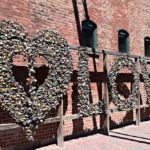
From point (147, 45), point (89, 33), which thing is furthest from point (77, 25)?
point (147, 45)

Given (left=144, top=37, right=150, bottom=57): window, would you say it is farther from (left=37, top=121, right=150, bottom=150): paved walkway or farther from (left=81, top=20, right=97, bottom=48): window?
(left=37, top=121, right=150, bottom=150): paved walkway

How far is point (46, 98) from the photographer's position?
915 cm

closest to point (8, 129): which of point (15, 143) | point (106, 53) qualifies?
point (15, 143)

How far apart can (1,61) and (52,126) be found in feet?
8.66

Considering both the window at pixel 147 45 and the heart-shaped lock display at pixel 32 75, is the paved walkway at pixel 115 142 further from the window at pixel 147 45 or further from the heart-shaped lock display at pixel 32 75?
the window at pixel 147 45

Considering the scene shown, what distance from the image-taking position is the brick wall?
9047mm

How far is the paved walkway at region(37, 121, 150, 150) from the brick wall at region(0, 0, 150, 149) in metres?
0.50

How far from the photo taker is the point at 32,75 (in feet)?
28.8

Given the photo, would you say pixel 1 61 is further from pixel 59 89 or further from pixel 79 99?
pixel 79 99

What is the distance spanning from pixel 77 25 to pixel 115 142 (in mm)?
3566

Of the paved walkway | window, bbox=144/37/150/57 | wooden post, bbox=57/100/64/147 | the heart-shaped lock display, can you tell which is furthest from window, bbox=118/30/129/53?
wooden post, bbox=57/100/64/147

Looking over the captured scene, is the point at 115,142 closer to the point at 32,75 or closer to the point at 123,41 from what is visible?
the point at 32,75

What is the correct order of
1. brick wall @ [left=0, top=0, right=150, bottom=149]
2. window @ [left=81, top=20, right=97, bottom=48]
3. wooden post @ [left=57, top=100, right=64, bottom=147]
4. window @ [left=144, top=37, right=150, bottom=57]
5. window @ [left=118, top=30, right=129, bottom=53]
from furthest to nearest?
1. window @ [left=144, top=37, right=150, bottom=57]
2. window @ [left=118, top=30, right=129, bottom=53]
3. window @ [left=81, top=20, right=97, bottom=48]
4. wooden post @ [left=57, top=100, right=64, bottom=147]
5. brick wall @ [left=0, top=0, right=150, bottom=149]

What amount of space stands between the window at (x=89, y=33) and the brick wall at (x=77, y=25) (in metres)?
0.17
